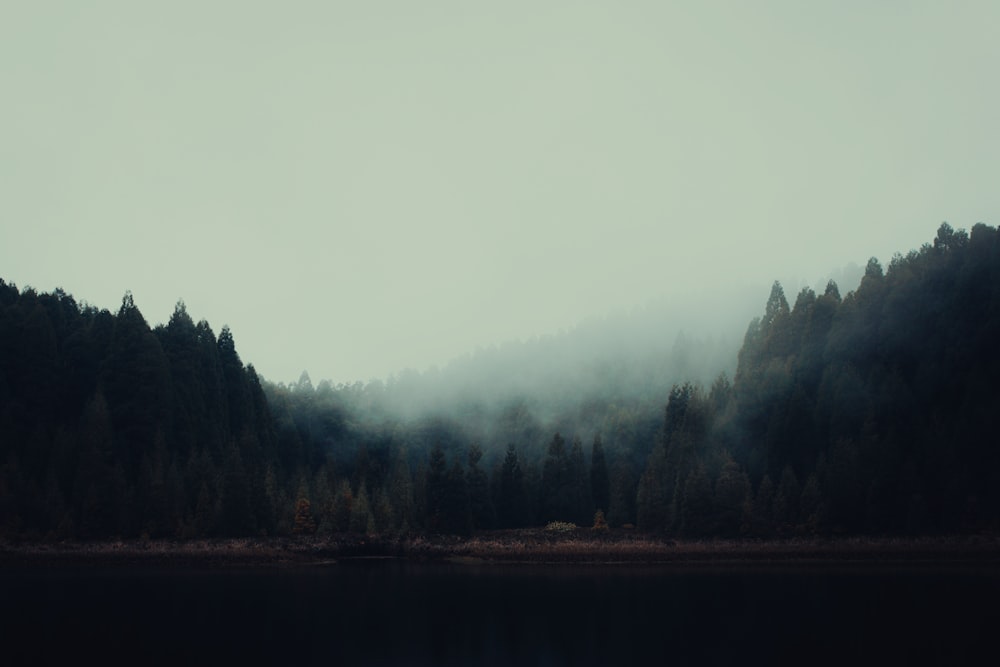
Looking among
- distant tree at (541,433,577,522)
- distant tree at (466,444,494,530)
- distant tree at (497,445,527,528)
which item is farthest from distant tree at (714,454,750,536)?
distant tree at (497,445,527,528)

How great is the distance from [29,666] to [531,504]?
106 metres

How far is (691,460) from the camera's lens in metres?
104

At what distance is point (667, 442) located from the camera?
398ft

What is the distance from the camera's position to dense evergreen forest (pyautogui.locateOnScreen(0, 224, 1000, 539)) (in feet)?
307

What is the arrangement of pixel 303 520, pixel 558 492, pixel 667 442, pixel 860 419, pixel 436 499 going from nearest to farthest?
pixel 860 419 → pixel 303 520 → pixel 436 499 → pixel 667 442 → pixel 558 492

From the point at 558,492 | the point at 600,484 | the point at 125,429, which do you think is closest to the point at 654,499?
→ the point at 558,492

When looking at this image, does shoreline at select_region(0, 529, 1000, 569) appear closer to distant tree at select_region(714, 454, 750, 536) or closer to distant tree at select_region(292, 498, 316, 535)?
distant tree at select_region(714, 454, 750, 536)

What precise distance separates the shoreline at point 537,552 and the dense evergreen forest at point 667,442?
3379 mm

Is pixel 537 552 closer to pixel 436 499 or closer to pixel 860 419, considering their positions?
pixel 436 499

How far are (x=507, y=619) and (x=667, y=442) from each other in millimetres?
81837

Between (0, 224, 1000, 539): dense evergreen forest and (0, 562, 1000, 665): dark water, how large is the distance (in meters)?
28.8

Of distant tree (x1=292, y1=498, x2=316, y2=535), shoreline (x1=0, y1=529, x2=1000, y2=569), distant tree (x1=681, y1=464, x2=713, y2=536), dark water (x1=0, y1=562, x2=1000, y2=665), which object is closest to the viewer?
dark water (x1=0, y1=562, x2=1000, y2=665)

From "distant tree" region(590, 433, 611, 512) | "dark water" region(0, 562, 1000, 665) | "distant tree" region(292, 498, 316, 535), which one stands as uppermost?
"distant tree" region(590, 433, 611, 512)

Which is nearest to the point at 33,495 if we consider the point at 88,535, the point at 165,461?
the point at 88,535
